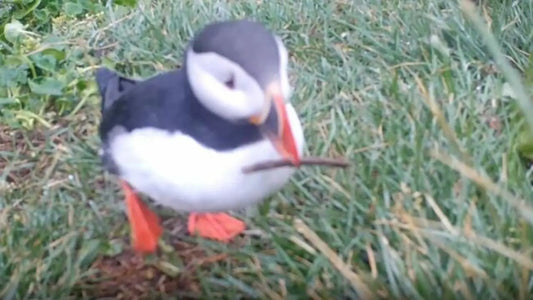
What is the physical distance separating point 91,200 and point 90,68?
65 cm

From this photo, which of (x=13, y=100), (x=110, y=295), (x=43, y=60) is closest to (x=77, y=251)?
(x=110, y=295)

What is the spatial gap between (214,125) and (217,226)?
446 millimetres

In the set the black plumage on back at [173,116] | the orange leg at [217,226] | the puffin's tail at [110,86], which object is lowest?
the orange leg at [217,226]

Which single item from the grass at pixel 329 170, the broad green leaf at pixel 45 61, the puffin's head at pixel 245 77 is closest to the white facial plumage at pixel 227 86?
the puffin's head at pixel 245 77

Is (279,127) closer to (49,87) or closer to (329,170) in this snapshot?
(329,170)

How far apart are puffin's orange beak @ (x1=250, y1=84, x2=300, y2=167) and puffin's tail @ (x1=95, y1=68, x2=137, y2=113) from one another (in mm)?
518

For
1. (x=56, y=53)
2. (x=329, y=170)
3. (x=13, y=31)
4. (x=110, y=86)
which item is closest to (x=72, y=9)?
(x=13, y=31)

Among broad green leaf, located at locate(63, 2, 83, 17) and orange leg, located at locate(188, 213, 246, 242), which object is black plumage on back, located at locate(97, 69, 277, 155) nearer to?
orange leg, located at locate(188, 213, 246, 242)

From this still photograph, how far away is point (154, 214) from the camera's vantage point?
2102 millimetres

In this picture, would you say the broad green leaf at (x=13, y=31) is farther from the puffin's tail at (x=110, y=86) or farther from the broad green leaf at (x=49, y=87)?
the puffin's tail at (x=110, y=86)

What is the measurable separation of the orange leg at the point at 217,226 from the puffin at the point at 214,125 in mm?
240

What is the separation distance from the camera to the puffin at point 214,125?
161 centimetres

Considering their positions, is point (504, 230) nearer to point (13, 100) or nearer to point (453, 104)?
point (453, 104)

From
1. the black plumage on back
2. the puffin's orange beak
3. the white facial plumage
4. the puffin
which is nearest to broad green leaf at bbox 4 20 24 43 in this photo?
the black plumage on back
